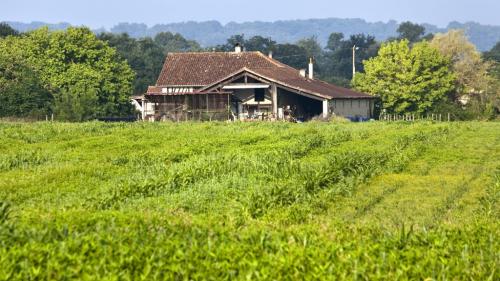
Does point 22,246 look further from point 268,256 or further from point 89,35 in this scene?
point 89,35

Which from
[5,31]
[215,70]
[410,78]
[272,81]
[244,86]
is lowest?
[244,86]

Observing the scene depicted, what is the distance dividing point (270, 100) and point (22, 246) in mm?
44049

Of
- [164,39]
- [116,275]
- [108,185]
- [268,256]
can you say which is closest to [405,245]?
[268,256]

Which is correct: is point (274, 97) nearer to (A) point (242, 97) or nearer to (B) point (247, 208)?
(A) point (242, 97)

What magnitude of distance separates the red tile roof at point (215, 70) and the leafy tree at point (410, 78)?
4.44 metres

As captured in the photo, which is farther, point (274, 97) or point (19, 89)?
point (19, 89)

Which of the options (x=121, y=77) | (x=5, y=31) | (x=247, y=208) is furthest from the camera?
(x=5, y=31)

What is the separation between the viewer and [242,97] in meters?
53.0

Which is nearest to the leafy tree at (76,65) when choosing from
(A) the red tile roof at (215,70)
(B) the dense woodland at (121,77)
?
(B) the dense woodland at (121,77)

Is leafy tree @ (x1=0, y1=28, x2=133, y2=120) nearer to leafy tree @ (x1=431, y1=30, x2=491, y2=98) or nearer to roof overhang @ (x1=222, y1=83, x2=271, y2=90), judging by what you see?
roof overhang @ (x1=222, y1=83, x2=271, y2=90)

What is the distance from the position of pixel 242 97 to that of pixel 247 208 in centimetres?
4042

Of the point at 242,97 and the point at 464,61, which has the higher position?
the point at 464,61

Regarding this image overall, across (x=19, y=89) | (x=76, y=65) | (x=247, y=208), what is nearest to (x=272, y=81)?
(x=19, y=89)

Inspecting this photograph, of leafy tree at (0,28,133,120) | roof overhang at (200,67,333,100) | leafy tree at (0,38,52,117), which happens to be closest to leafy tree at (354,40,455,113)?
roof overhang at (200,67,333,100)
